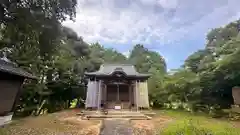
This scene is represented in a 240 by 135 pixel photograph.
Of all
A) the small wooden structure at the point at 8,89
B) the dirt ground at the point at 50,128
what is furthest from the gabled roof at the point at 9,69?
the dirt ground at the point at 50,128

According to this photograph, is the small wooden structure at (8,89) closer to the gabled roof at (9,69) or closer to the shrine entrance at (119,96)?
the gabled roof at (9,69)

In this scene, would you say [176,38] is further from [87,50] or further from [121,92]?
[87,50]

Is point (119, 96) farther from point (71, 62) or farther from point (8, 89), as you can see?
point (8, 89)

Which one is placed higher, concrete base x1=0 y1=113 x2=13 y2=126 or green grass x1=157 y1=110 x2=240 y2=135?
concrete base x1=0 y1=113 x2=13 y2=126

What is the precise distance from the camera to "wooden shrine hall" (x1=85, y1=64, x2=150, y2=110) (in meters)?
13.9

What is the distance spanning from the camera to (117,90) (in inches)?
595

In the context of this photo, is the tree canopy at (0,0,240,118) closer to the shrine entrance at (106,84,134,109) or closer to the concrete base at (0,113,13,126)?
the shrine entrance at (106,84,134,109)

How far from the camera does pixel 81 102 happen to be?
64.1 ft

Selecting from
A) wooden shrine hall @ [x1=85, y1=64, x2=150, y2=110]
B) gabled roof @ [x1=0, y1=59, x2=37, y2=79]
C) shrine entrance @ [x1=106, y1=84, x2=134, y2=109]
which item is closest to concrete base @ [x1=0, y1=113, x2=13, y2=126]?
gabled roof @ [x1=0, y1=59, x2=37, y2=79]

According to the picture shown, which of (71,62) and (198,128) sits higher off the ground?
(71,62)

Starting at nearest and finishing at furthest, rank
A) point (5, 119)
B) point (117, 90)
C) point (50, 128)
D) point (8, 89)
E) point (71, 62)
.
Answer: point (50, 128), point (5, 119), point (8, 89), point (117, 90), point (71, 62)

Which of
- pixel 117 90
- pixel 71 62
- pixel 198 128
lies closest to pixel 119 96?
pixel 117 90

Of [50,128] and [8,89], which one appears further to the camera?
[8,89]

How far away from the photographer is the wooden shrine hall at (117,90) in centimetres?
1391
